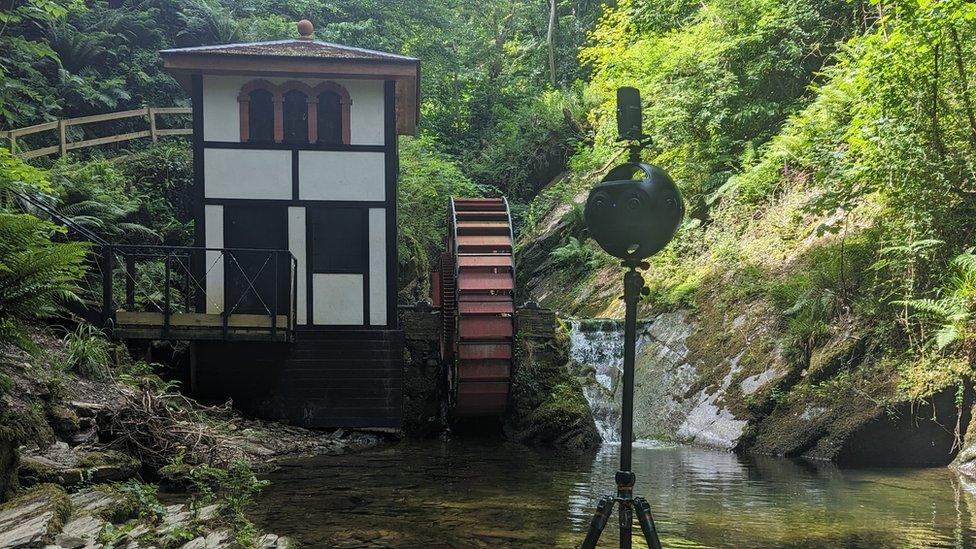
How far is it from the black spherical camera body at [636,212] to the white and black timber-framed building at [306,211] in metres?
9.37

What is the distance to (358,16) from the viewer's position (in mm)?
28250

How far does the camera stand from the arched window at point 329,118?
44.4 feet

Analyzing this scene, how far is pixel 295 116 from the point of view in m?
13.5

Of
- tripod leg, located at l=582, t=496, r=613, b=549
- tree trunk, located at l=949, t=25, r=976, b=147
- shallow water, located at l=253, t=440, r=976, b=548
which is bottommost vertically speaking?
shallow water, located at l=253, t=440, r=976, b=548

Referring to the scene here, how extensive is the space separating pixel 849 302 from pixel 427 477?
6395 mm

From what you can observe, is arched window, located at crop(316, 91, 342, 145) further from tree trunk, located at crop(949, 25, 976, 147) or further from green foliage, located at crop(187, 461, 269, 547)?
tree trunk, located at crop(949, 25, 976, 147)

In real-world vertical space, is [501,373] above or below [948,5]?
below

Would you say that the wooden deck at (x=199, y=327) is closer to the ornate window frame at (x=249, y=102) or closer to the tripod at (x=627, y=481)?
the ornate window frame at (x=249, y=102)

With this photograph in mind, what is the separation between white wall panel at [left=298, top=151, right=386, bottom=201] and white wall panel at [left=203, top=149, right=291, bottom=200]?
0.25 m

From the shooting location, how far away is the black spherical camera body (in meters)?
3.90

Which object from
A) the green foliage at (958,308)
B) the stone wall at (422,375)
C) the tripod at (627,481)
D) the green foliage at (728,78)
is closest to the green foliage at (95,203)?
the stone wall at (422,375)

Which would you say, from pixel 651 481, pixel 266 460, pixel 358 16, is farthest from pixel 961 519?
pixel 358 16

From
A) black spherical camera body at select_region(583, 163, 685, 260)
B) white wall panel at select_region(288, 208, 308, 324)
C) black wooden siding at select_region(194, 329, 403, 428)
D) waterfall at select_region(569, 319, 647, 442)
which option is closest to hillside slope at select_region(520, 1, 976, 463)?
waterfall at select_region(569, 319, 647, 442)

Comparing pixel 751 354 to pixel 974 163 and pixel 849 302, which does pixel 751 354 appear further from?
pixel 974 163
